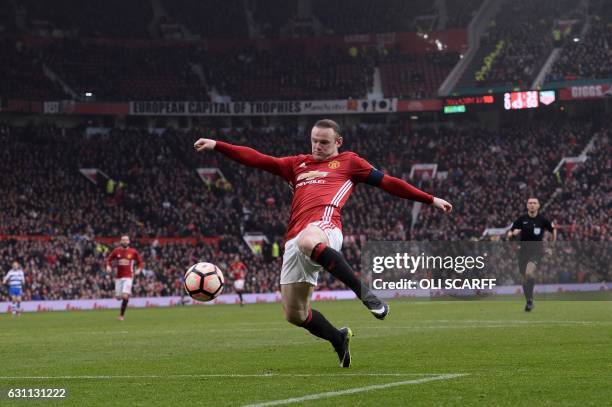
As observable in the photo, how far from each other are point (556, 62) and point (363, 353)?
5153cm

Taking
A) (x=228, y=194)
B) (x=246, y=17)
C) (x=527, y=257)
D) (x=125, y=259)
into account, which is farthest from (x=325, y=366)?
(x=246, y=17)

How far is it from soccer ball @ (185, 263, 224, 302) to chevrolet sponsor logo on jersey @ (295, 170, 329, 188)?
208 centimetres

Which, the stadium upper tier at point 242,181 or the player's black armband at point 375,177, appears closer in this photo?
the player's black armband at point 375,177

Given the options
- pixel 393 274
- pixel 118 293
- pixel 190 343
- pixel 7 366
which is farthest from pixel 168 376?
pixel 393 274

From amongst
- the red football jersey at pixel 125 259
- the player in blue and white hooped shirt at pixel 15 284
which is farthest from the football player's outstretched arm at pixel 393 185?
the player in blue and white hooped shirt at pixel 15 284

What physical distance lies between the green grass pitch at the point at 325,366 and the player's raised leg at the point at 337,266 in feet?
2.33

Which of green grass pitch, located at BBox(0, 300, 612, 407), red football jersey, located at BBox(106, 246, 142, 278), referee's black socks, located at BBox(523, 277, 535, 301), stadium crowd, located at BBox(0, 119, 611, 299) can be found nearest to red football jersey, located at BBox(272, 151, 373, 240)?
green grass pitch, located at BBox(0, 300, 612, 407)

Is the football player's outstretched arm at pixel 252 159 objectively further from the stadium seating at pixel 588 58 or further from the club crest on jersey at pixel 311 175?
the stadium seating at pixel 588 58

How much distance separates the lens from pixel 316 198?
10.8 meters

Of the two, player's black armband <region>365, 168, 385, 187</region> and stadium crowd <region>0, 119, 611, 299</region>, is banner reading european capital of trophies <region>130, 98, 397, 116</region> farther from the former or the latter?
player's black armband <region>365, 168, 385, 187</region>

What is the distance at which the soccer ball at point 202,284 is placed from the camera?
12289mm

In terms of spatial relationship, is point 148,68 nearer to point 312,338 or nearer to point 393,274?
point 393,274

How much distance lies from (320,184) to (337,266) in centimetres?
128

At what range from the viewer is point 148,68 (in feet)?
214
